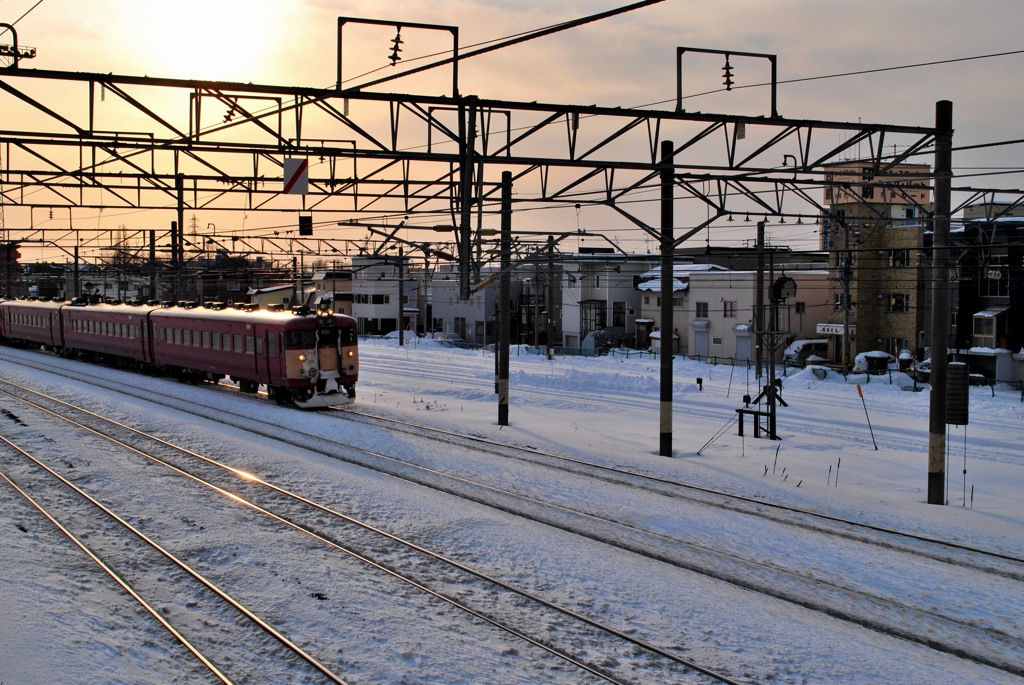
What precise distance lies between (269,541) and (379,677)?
4447mm

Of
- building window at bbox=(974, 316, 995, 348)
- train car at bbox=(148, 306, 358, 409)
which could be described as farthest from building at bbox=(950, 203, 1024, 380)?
train car at bbox=(148, 306, 358, 409)

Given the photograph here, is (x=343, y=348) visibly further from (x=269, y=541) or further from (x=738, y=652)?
(x=738, y=652)

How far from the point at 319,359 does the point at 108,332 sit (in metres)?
17.0

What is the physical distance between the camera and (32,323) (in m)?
47.5

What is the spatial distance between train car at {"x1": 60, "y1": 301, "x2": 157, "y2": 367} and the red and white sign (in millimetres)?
20054

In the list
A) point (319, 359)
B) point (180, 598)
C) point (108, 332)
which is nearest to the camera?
point (180, 598)

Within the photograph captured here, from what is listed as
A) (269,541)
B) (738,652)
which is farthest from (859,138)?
(269,541)

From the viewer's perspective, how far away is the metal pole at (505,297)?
→ 2114 cm

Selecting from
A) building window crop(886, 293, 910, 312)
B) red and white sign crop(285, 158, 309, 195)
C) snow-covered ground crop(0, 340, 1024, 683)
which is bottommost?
snow-covered ground crop(0, 340, 1024, 683)

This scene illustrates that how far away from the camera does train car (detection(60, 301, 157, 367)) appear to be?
35.0 m

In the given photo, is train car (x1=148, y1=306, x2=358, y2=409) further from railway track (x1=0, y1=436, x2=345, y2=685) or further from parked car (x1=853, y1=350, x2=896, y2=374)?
parked car (x1=853, y1=350, x2=896, y2=374)

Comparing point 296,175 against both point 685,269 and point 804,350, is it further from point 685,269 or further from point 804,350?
point 685,269

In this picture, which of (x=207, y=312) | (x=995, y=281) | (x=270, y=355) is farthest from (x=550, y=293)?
(x=995, y=281)

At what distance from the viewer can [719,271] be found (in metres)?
58.5
